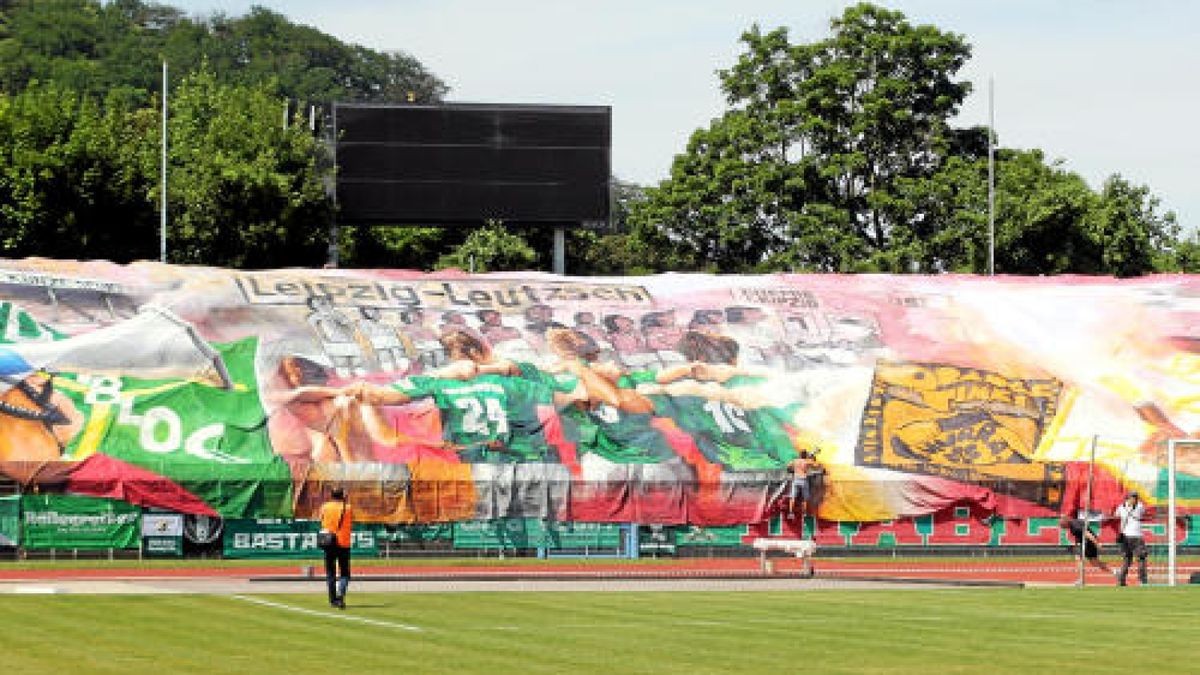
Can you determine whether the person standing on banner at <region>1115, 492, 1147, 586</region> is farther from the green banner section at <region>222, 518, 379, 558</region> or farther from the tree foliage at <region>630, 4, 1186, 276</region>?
the tree foliage at <region>630, 4, 1186, 276</region>

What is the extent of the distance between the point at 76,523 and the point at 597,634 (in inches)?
1150

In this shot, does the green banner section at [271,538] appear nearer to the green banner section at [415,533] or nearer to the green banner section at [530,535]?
the green banner section at [415,533]

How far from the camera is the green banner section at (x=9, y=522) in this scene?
186 ft

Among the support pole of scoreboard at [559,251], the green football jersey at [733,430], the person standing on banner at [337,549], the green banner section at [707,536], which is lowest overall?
the green banner section at [707,536]

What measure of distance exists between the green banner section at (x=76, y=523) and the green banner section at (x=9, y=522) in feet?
0.67

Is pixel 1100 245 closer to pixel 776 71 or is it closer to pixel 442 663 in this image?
pixel 776 71

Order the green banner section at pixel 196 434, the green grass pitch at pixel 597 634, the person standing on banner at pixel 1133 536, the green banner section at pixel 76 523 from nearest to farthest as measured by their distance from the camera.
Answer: the green grass pitch at pixel 597 634, the person standing on banner at pixel 1133 536, the green banner section at pixel 76 523, the green banner section at pixel 196 434

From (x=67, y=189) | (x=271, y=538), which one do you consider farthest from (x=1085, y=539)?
(x=67, y=189)

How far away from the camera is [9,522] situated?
56656 millimetres

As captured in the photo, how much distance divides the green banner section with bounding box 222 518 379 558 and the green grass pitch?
57.0 feet

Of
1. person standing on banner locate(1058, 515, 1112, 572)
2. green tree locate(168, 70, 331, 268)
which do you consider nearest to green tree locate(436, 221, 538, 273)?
green tree locate(168, 70, 331, 268)

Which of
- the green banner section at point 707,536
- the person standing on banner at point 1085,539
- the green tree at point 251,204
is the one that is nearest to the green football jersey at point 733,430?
the green banner section at point 707,536

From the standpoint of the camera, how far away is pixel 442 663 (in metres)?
26.9

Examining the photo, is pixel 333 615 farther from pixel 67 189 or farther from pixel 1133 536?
pixel 67 189
